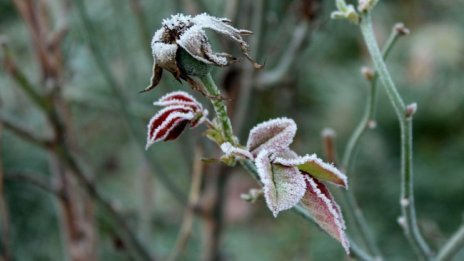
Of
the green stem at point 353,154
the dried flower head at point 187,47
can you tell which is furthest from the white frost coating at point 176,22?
the green stem at point 353,154

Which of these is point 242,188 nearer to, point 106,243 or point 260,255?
point 260,255

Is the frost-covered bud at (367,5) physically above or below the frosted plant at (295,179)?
above

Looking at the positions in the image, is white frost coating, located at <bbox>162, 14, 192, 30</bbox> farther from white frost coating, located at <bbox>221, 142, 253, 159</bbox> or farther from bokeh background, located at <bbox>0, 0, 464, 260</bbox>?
bokeh background, located at <bbox>0, 0, 464, 260</bbox>

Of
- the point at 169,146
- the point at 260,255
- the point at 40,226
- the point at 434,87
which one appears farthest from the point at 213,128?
the point at 434,87

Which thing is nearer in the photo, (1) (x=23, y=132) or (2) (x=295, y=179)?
(2) (x=295, y=179)

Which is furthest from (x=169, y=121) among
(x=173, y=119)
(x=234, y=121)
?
(x=234, y=121)

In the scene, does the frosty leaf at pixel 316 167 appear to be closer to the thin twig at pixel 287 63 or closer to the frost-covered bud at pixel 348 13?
the frost-covered bud at pixel 348 13

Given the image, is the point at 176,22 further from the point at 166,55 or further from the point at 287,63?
the point at 287,63

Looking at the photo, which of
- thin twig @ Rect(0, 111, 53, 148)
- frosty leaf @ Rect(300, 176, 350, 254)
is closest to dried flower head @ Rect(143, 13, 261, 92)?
frosty leaf @ Rect(300, 176, 350, 254)
